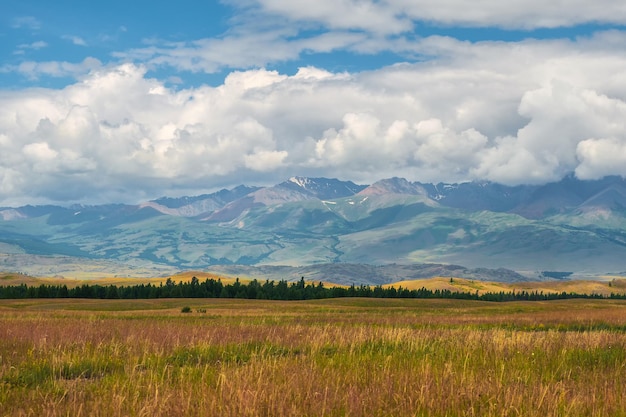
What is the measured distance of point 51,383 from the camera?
522 inches

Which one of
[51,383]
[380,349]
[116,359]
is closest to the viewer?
[51,383]

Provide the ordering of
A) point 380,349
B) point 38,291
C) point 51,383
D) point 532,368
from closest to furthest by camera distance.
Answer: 1. point 51,383
2. point 532,368
3. point 380,349
4. point 38,291

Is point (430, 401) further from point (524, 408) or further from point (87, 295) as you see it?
point (87, 295)

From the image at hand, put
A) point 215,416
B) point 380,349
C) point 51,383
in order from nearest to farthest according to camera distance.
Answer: point 215,416, point 51,383, point 380,349

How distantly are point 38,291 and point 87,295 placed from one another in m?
11.8

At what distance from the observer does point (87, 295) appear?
16575cm

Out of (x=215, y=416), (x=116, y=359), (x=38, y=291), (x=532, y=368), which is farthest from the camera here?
(x=38, y=291)

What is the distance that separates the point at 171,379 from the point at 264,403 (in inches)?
160

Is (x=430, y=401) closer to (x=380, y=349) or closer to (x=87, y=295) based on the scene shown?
(x=380, y=349)

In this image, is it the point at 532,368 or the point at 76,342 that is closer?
the point at 532,368

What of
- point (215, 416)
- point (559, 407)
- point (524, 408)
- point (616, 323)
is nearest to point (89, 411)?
point (215, 416)

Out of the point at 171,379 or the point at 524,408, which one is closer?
the point at 524,408

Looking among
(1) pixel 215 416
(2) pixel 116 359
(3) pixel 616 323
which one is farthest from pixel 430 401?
(3) pixel 616 323

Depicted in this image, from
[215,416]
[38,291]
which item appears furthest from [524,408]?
[38,291]
